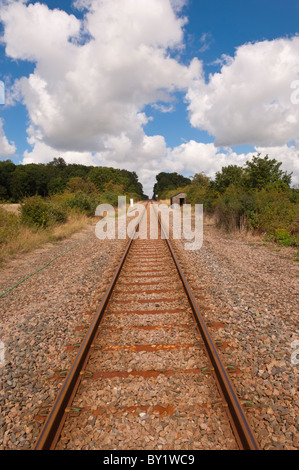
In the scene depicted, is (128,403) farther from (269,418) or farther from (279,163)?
(279,163)

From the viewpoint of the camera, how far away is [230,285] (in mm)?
5590

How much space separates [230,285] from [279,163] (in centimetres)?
1250

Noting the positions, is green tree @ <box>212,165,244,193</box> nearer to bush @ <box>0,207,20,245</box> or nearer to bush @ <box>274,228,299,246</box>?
bush @ <box>274,228,299,246</box>

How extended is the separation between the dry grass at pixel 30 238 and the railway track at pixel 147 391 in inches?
253

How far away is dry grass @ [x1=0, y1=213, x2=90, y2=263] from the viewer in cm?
904

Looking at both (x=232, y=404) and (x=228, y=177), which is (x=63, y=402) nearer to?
(x=232, y=404)

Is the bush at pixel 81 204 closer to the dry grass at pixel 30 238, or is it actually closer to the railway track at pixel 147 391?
the dry grass at pixel 30 238

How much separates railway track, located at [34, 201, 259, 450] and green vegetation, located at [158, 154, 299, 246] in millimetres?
8120

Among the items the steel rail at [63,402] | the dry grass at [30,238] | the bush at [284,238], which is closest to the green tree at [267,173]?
the bush at [284,238]

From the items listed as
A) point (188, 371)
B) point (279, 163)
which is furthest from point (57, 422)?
point (279, 163)

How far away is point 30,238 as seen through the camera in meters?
10.5

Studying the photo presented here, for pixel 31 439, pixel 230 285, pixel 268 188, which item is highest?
pixel 268 188

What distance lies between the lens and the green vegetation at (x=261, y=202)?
10.9 meters

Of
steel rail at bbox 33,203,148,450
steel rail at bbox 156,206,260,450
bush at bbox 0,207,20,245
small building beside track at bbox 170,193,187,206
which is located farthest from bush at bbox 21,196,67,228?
small building beside track at bbox 170,193,187,206
